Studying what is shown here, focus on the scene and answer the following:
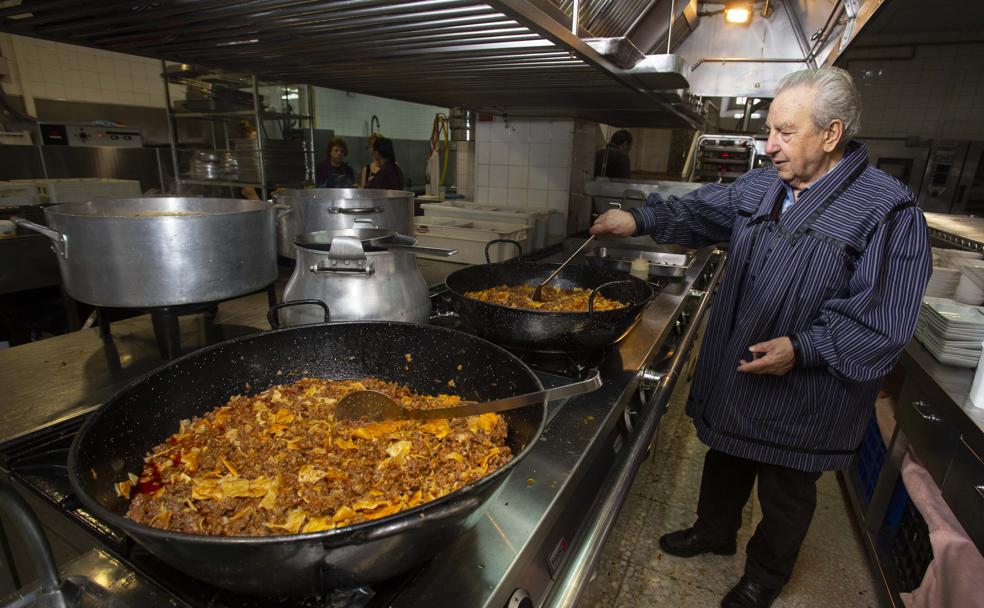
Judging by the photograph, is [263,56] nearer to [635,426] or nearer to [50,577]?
[50,577]

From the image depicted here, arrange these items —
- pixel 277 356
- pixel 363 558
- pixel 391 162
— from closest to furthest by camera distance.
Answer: pixel 363 558, pixel 277 356, pixel 391 162

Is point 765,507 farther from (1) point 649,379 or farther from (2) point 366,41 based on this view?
(2) point 366,41

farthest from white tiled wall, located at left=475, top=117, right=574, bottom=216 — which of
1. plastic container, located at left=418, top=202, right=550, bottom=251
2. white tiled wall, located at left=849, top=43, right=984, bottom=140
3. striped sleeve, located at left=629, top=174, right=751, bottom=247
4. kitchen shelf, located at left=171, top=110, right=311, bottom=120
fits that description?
white tiled wall, located at left=849, top=43, right=984, bottom=140

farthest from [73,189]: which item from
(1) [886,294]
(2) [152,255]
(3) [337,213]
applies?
(1) [886,294]

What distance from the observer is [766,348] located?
1270 mm

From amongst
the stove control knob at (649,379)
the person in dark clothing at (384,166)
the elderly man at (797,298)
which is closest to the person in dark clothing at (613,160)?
the person in dark clothing at (384,166)

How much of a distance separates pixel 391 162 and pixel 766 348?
3.33 m

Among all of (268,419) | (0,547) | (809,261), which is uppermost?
(809,261)

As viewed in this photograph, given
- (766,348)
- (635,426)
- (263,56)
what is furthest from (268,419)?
(766,348)

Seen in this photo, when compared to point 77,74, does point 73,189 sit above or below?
below

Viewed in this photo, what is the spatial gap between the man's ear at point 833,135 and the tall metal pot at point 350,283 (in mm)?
1081

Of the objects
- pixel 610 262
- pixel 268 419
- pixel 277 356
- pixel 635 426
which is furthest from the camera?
pixel 610 262

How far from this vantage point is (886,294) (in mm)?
1180

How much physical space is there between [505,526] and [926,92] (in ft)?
23.4
